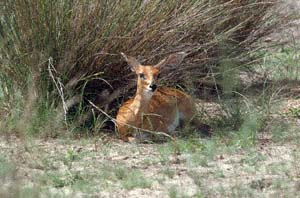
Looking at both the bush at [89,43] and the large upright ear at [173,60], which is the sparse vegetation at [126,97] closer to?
the bush at [89,43]

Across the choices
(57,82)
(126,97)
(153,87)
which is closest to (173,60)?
(153,87)

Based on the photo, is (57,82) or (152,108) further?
(152,108)

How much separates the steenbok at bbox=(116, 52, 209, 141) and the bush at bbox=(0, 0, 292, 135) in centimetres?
25

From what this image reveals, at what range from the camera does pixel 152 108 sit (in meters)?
7.63

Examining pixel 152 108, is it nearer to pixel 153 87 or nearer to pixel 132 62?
pixel 153 87

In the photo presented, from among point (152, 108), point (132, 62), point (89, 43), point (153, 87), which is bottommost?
point (152, 108)

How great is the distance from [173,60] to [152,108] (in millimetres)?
431

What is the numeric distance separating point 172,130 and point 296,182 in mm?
1985

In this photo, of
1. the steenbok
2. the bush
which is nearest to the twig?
the bush

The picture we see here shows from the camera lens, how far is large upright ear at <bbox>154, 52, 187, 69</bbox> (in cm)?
751

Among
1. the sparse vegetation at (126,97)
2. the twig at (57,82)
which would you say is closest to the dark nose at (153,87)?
the sparse vegetation at (126,97)

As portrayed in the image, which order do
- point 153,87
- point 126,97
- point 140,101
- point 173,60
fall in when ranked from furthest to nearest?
point 126,97, point 173,60, point 140,101, point 153,87

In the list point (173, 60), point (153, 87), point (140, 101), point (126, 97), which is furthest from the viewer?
point (126, 97)

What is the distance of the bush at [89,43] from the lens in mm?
7469
